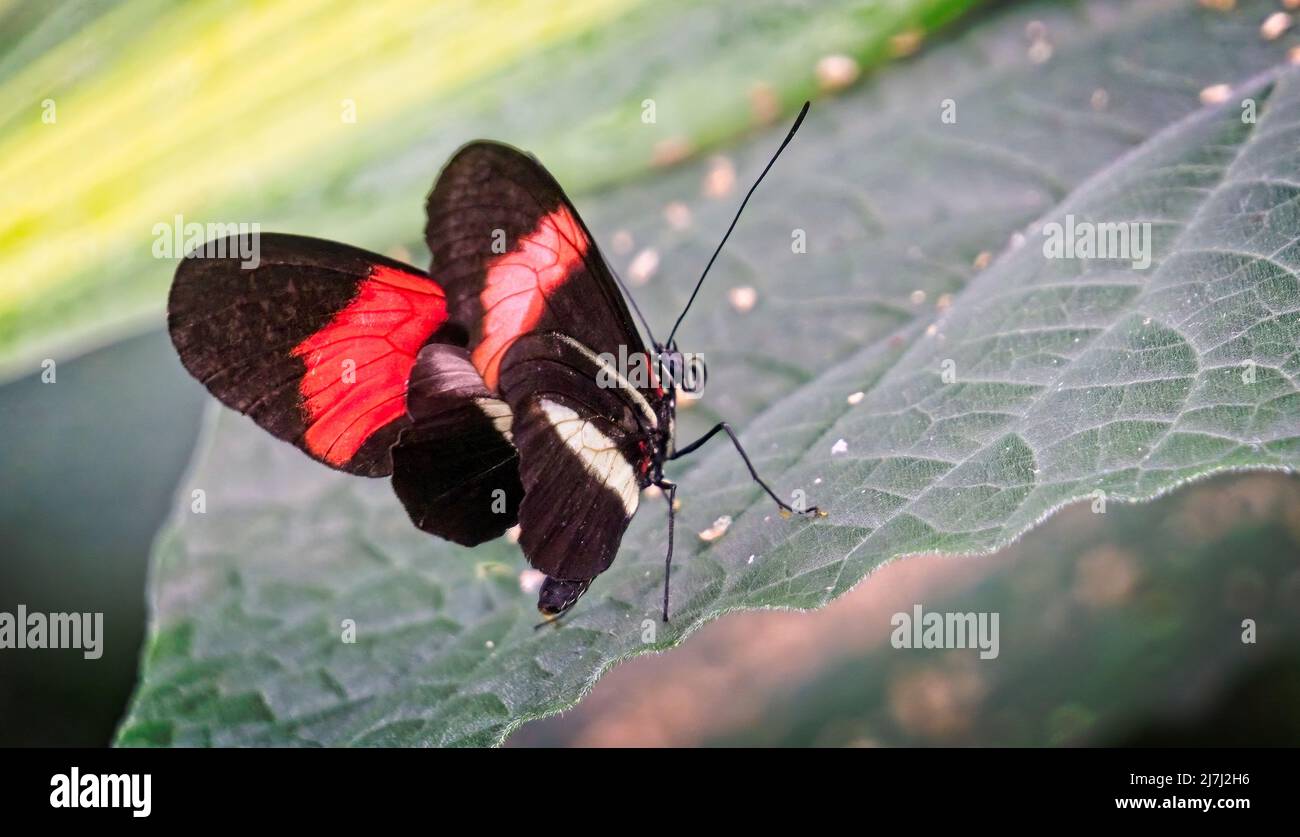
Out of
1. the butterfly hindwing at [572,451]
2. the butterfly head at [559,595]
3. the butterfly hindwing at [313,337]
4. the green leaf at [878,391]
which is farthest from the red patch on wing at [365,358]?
the butterfly head at [559,595]

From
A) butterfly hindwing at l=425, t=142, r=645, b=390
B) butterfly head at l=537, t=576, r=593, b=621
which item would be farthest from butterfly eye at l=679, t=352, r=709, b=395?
butterfly head at l=537, t=576, r=593, b=621

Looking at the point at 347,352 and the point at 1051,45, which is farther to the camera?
the point at 1051,45

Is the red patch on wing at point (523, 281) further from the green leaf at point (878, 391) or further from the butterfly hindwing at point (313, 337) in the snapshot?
the green leaf at point (878, 391)

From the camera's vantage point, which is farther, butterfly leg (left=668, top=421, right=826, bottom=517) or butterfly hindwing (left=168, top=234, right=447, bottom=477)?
butterfly hindwing (left=168, top=234, right=447, bottom=477)

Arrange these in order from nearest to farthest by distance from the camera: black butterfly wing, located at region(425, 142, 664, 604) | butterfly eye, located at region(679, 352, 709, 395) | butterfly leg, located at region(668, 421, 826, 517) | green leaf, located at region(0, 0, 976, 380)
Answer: butterfly leg, located at region(668, 421, 826, 517) → black butterfly wing, located at region(425, 142, 664, 604) → green leaf, located at region(0, 0, 976, 380) → butterfly eye, located at region(679, 352, 709, 395)

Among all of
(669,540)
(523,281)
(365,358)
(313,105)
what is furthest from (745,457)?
(313,105)

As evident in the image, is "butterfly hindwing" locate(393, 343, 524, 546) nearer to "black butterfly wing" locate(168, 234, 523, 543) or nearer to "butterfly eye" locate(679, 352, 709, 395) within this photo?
"black butterfly wing" locate(168, 234, 523, 543)
